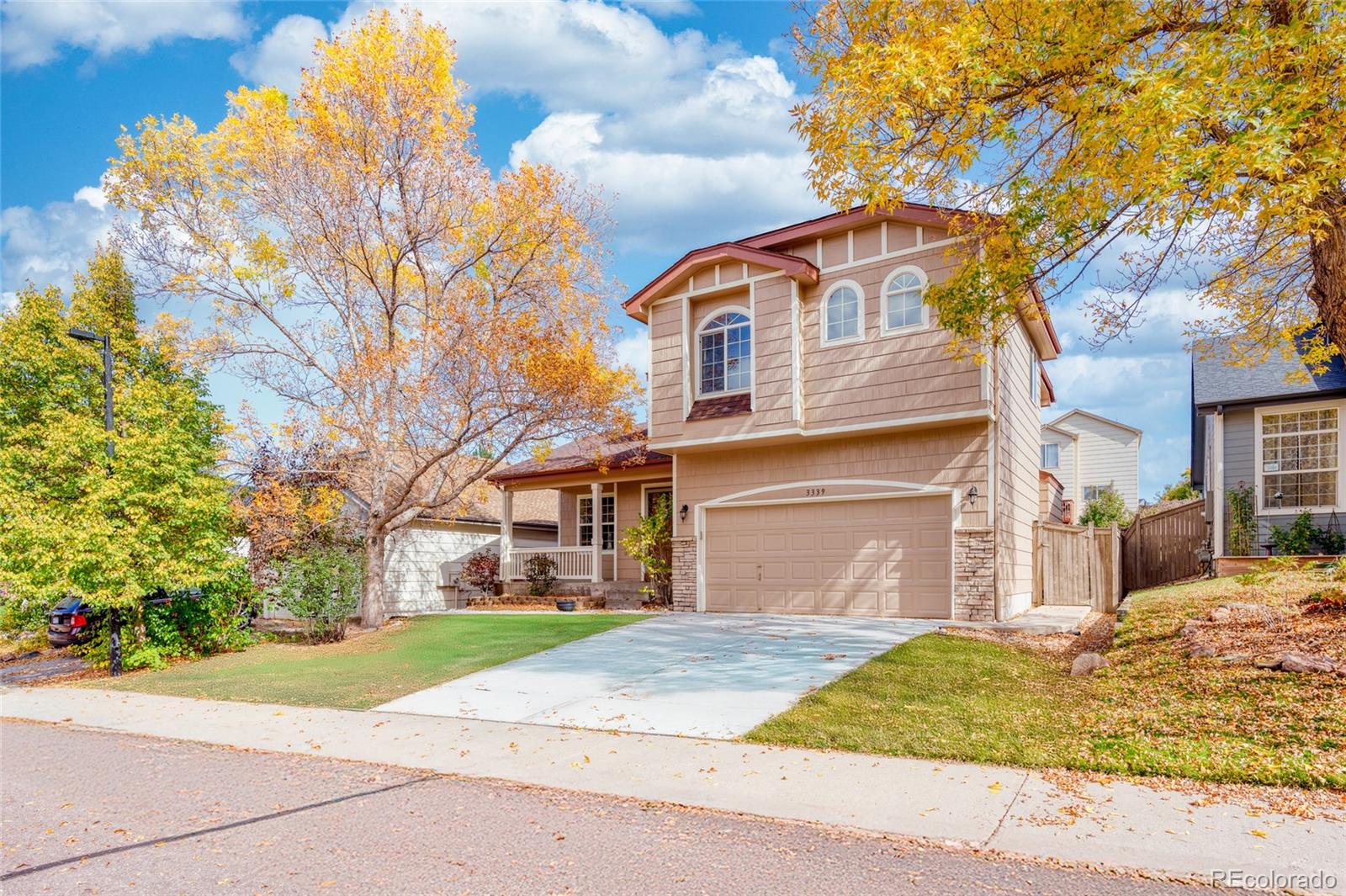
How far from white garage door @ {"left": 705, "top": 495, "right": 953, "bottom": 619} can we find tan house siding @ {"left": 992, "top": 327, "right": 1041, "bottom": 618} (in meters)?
1.02

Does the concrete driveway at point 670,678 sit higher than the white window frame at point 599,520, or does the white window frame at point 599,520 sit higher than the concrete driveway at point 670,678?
the white window frame at point 599,520

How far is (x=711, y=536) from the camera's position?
642 inches

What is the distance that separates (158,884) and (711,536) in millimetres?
12654

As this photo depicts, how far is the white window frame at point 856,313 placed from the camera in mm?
14383

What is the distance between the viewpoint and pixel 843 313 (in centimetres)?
1466

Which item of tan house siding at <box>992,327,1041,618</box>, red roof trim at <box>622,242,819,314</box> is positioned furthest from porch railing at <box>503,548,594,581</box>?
tan house siding at <box>992,327,1041,618</box>

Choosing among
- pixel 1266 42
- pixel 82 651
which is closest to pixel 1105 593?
pixel 1266 42

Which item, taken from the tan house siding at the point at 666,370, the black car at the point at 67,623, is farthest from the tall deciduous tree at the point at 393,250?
the black car at the point at 67,623

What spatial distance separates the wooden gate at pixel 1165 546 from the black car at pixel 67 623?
21.6 meters

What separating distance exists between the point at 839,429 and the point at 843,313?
2.15m

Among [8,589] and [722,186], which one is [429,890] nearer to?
[8,589]

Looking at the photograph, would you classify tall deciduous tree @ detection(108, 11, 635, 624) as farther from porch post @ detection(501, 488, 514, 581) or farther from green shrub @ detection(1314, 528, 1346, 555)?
green shrub @ detection(1314, 528, 1346, 555)

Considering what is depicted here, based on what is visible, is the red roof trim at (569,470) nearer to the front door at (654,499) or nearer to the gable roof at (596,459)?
the gable roof at (596,459)

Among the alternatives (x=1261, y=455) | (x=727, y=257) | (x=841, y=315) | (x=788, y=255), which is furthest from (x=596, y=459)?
(x=1261, y=455)
